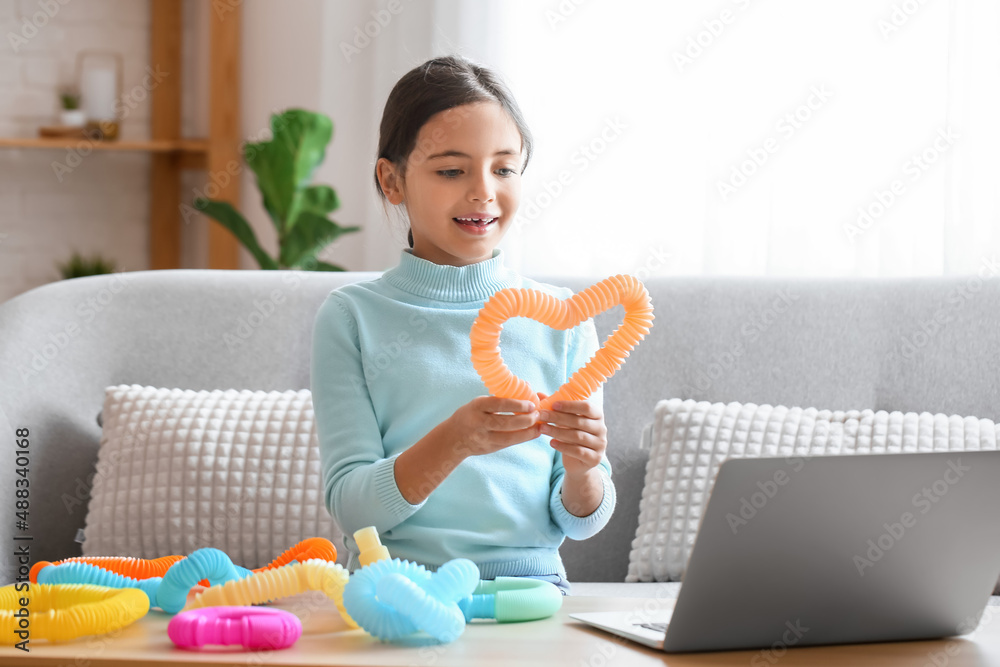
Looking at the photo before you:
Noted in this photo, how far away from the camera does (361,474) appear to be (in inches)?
44.9

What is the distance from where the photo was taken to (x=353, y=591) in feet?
2.58

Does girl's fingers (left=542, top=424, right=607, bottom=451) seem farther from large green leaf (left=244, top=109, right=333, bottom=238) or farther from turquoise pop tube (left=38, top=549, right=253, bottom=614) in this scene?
large green leaf (left=244, top=109, right=333, bottom=238)

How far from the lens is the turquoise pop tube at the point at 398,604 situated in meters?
0.76

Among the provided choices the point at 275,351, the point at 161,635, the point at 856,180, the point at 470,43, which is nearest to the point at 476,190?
the point at 161,635

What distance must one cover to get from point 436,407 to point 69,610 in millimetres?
548
